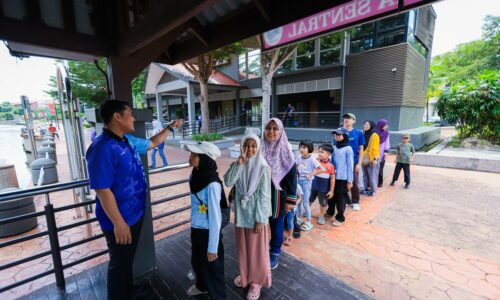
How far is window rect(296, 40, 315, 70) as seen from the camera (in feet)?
43.1

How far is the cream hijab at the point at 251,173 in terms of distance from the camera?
198 cm

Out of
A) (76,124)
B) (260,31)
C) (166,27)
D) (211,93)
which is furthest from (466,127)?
(211,93)

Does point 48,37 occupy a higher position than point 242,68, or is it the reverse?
point 242,68

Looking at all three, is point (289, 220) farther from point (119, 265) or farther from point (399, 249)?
point (119, 265)

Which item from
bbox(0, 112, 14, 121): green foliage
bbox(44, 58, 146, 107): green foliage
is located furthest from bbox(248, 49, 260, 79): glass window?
bbox(0, 112, 14, 121): green foliage

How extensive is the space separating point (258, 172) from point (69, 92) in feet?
11.5

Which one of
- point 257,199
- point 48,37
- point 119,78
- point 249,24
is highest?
point 249,24

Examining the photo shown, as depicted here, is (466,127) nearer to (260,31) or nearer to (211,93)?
(260,31)

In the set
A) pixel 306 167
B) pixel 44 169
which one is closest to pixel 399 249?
pixel 306 167

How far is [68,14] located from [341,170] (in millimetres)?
3813

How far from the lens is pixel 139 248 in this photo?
2.41 metres

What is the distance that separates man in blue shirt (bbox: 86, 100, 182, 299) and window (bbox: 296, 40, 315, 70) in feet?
42.7

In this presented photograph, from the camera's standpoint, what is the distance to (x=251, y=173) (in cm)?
200

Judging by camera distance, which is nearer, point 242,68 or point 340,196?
point 340,196
